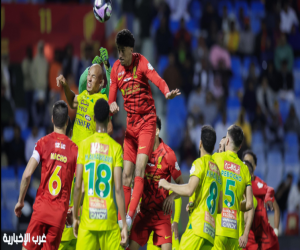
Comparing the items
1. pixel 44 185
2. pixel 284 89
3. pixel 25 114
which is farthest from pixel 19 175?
pixel 284 89

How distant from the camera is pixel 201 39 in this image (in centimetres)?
1449

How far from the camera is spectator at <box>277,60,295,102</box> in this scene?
47.5 ft

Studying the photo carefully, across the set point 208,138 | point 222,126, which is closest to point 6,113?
point 222,126

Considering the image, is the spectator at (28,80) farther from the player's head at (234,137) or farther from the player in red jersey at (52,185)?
the player's head at (234,137)

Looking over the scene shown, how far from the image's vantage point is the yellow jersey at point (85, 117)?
6238 millimetres

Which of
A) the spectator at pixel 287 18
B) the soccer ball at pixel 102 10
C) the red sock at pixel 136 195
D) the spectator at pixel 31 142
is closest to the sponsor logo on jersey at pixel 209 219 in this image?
the red sock at pixel 136 195

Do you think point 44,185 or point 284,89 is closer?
point 44,185

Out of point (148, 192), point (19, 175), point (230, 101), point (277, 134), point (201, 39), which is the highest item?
point (201, 39)

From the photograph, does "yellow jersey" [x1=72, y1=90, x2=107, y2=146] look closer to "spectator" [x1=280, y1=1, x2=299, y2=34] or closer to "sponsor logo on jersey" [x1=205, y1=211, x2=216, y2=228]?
"sponsor logo on jersey" [x1=205, y1=211, x2=216, y2=228]

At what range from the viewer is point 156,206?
5.88m

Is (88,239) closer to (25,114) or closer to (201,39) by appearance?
(25,114)

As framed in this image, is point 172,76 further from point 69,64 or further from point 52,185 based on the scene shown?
point 52,185

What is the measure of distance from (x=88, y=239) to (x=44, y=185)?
91cm

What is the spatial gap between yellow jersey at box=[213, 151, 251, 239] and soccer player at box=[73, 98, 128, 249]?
5.10 feet
